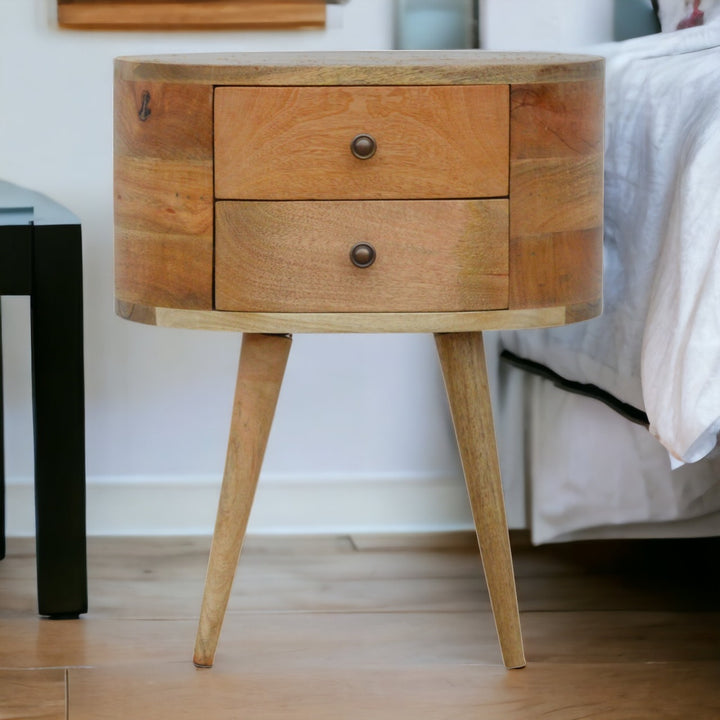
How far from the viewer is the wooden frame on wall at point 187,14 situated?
5.11 ft

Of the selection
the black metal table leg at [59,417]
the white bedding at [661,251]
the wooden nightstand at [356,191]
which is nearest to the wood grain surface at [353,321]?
the wooden nightstand at [356,191]

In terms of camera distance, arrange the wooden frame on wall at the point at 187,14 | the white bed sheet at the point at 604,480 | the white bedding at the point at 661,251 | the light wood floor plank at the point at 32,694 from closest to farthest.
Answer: the white bedding at the point at 661,251 → the light wood floor plank at the point at 32,694 → the white bed sheet at the point at 604,480 → the wooden frame on wall at the point at 187,14

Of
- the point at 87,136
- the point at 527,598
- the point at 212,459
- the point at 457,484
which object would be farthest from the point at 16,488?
the point at 527,598

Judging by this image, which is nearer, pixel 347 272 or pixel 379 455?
pixel 347 272

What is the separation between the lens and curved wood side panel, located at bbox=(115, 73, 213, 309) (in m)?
1.04

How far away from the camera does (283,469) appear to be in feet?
5.45

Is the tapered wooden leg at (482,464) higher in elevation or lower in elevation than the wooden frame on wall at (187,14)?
lower

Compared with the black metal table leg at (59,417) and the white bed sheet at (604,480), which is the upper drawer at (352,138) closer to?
the black metal table leg at (59,417)

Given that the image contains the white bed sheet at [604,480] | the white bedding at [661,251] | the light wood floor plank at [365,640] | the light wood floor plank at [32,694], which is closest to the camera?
the white bedding at [661,251]

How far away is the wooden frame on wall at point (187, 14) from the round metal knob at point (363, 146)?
0.60 metres

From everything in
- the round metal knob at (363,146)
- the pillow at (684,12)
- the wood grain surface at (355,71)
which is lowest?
the round metal knob at (363,146)

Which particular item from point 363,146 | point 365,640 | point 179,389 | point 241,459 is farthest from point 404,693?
point 179,389

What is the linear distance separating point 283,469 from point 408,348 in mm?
233

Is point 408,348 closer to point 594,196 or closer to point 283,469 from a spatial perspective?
point 283,469
